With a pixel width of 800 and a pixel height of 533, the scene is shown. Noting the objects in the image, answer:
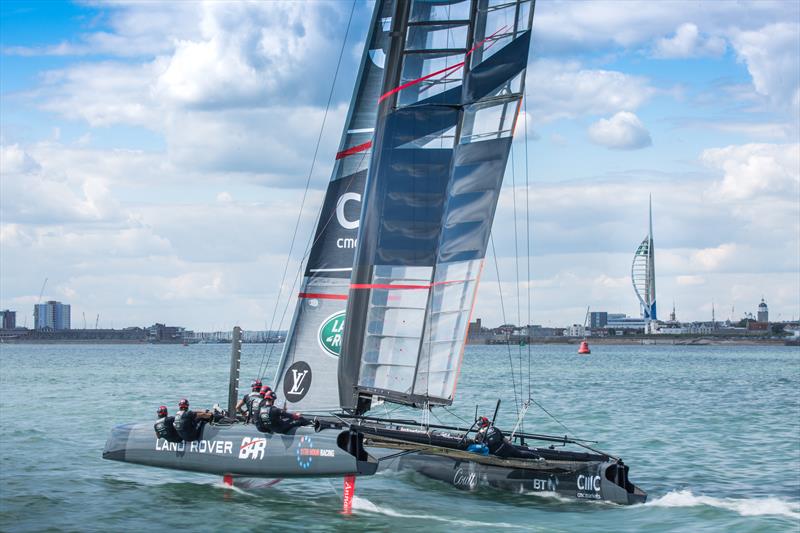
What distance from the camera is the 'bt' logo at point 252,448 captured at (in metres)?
16.0

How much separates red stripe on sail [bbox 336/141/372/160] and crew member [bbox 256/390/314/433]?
5.87 metres

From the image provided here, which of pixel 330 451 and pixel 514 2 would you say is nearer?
pixel 330 451

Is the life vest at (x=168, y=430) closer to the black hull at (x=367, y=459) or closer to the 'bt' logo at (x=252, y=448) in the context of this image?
the black hull at (x=367, y=459)

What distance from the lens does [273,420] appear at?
16000 millimetres

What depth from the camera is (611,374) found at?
6588 cm

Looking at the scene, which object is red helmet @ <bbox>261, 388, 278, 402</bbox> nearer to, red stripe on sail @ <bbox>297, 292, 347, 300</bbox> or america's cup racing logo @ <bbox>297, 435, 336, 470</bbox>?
america's cup racing logo @ <bbox>297, 435, 336, 470</bbox>

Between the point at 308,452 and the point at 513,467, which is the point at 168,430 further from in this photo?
the point at 513,467

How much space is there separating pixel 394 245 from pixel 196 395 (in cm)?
2663

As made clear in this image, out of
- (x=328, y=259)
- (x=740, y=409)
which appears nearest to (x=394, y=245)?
(x=328, y=259)

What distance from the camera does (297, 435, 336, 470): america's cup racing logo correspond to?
15.4m

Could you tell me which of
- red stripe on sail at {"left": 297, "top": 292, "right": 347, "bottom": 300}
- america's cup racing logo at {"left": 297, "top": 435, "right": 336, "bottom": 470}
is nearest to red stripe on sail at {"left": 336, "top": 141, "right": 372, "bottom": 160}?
red stripe on sail at {"left": 297, "top": 292, "right": 347, "bottom": 300}

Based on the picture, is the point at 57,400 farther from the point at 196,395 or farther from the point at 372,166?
the point at 372,166

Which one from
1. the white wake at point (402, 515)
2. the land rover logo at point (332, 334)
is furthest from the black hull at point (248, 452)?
the land rover logo at point (332, 334)

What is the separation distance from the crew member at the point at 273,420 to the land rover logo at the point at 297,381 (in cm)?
306
